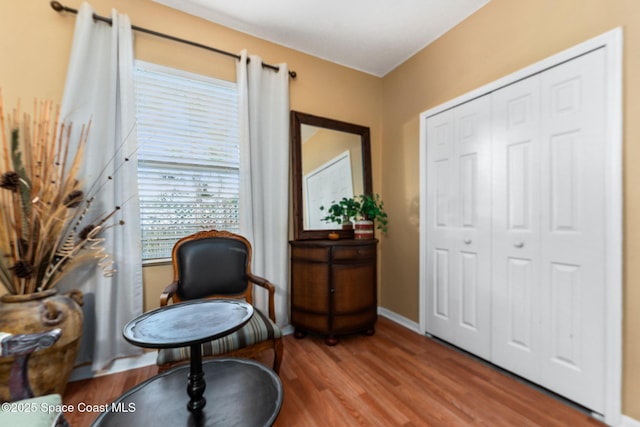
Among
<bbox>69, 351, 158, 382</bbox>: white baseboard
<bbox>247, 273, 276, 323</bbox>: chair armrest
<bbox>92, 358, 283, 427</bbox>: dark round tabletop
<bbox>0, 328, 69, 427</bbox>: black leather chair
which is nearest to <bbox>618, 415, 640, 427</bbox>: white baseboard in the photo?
<bbox>92, 358, 283, 427</bbox>: dark round tabletop

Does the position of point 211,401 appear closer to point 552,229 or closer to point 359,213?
point 359,213

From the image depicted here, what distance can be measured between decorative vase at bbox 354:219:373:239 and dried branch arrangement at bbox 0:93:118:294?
1.98m

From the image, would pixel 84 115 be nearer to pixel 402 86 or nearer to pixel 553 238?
pixel 402 86

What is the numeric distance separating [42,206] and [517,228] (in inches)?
119

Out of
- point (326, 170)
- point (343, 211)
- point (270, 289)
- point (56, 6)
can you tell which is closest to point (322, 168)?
point (326, 170)

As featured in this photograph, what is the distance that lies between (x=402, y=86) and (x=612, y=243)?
220 cm

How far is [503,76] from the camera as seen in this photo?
194 cm

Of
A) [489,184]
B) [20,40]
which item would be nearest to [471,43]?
Result: [489,184]

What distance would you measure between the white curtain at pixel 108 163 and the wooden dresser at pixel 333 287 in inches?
49.3

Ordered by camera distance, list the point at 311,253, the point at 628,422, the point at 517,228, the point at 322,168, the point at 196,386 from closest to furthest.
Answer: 1. the point at 196,386
2. the point at 628,422
3. the point at 517,228
4. the point at 311,253
5. the point at 322,168

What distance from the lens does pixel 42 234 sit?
5.08 feet

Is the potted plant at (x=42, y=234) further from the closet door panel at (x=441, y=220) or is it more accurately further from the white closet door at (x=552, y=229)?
the white closet door at (x=552, y=229)

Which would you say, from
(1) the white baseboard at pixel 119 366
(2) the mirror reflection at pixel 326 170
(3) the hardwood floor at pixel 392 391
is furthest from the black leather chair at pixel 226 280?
(2) the mirror reflection at pixel 326 170

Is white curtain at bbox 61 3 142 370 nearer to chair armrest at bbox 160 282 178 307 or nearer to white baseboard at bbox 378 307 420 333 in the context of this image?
chair armrest at bbox 160 282 178 307
